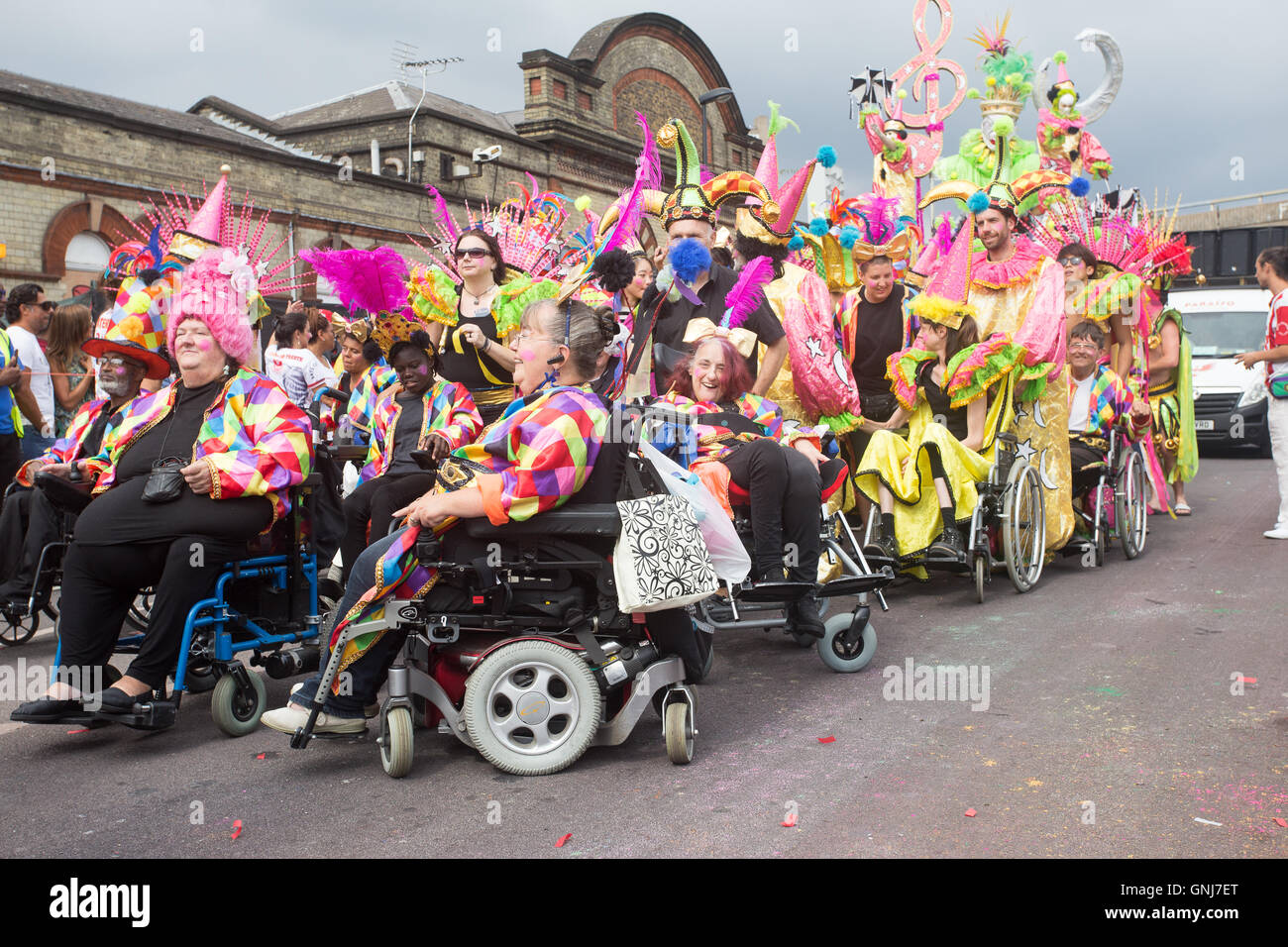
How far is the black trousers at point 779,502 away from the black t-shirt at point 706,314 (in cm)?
101

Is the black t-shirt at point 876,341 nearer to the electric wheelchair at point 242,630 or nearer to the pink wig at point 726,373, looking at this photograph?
the pink wig at point 726,373

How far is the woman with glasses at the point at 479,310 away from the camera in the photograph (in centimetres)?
586

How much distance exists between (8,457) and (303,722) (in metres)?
4.30

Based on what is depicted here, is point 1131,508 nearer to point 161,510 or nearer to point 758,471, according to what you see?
point 758,471

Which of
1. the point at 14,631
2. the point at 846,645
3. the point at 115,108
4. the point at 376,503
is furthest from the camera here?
the point at 115,108

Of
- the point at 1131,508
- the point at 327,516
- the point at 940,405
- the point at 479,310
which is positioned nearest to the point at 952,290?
the point at 940,405

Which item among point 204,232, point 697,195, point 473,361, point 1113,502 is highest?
point 697,195

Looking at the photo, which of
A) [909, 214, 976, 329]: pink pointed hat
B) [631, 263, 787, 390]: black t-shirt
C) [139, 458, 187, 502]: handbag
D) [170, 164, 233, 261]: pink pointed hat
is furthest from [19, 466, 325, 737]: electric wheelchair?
[909, 214, 976, 329]: pink pointed hat

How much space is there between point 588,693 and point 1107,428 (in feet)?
18.8

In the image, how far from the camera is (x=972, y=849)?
3.27 metres

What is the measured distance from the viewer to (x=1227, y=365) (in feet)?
50.5

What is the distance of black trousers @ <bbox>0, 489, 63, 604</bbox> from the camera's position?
570cm

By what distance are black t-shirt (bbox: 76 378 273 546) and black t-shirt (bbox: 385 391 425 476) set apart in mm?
1390
